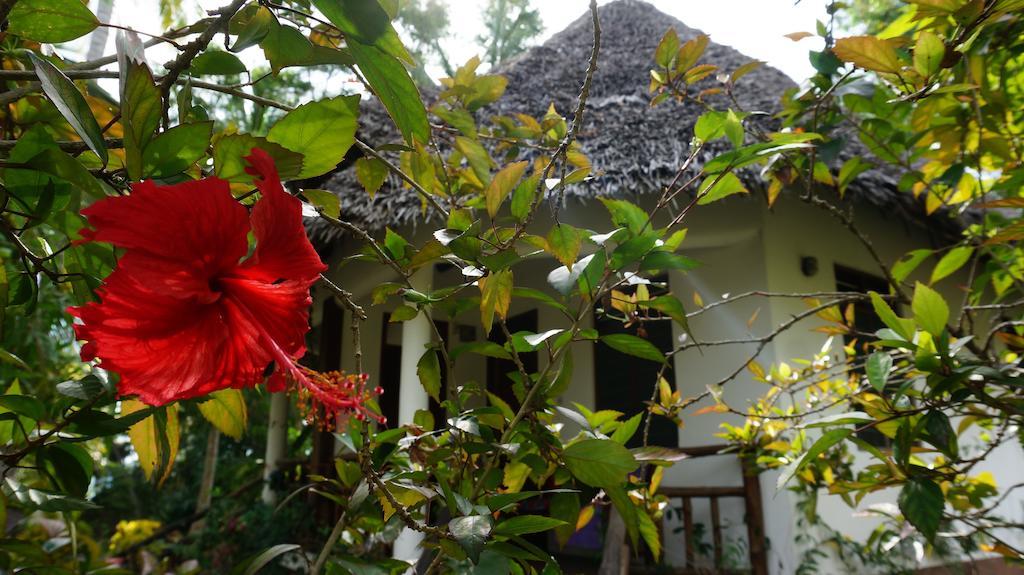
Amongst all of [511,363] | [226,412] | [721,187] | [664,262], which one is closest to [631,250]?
[664,262]

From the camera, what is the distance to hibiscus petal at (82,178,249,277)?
31 centimetres

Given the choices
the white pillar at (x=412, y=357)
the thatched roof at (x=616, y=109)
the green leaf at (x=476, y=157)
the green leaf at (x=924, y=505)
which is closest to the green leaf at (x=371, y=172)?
the green leaf at (x=476, y=157)

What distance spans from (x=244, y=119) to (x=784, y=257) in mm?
6316

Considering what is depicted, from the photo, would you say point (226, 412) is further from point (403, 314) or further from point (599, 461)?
point (599, 461)

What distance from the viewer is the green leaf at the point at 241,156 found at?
45 cm

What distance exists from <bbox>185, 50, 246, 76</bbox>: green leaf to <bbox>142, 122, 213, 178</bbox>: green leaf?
0.15 m

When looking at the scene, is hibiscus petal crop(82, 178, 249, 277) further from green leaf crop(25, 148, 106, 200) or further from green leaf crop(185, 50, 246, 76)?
green leaf crop(185, 50, 246, 76)

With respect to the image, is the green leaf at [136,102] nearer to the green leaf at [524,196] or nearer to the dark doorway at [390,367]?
the green leaf at [524,196]

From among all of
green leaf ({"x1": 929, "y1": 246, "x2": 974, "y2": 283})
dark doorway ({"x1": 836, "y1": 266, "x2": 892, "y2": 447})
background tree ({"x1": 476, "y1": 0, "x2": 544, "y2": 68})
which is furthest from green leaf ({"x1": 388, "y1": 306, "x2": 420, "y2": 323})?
background tree ({"x1": 476, "y1": 0, "x2": 544, "y2": 68})

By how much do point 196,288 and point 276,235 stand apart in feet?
0.17

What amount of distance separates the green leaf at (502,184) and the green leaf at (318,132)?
250mm

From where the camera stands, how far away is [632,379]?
15.9ft

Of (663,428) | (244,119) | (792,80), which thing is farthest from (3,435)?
(244,119)

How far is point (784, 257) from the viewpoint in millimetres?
4254
